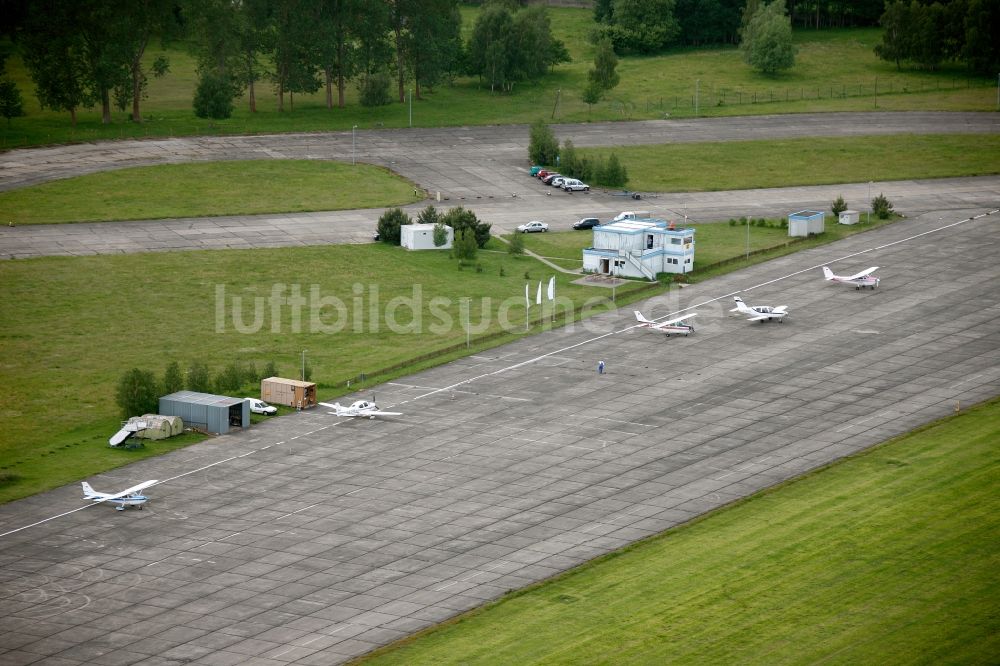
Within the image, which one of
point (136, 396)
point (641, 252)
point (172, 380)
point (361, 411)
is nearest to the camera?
point (136, 396)

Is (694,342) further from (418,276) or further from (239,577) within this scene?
(239,577)

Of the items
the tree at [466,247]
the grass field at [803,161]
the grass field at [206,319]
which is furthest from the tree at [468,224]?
the grass field at [803,161]

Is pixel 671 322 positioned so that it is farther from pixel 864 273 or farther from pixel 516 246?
pixel 516 246

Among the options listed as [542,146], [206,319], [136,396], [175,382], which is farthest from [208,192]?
[136,396]

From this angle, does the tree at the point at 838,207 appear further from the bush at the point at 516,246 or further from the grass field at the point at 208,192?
the grass field at the point at 208,192

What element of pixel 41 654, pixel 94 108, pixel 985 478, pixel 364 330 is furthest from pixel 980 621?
pixel 94 108

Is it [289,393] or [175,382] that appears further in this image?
[289,393]
